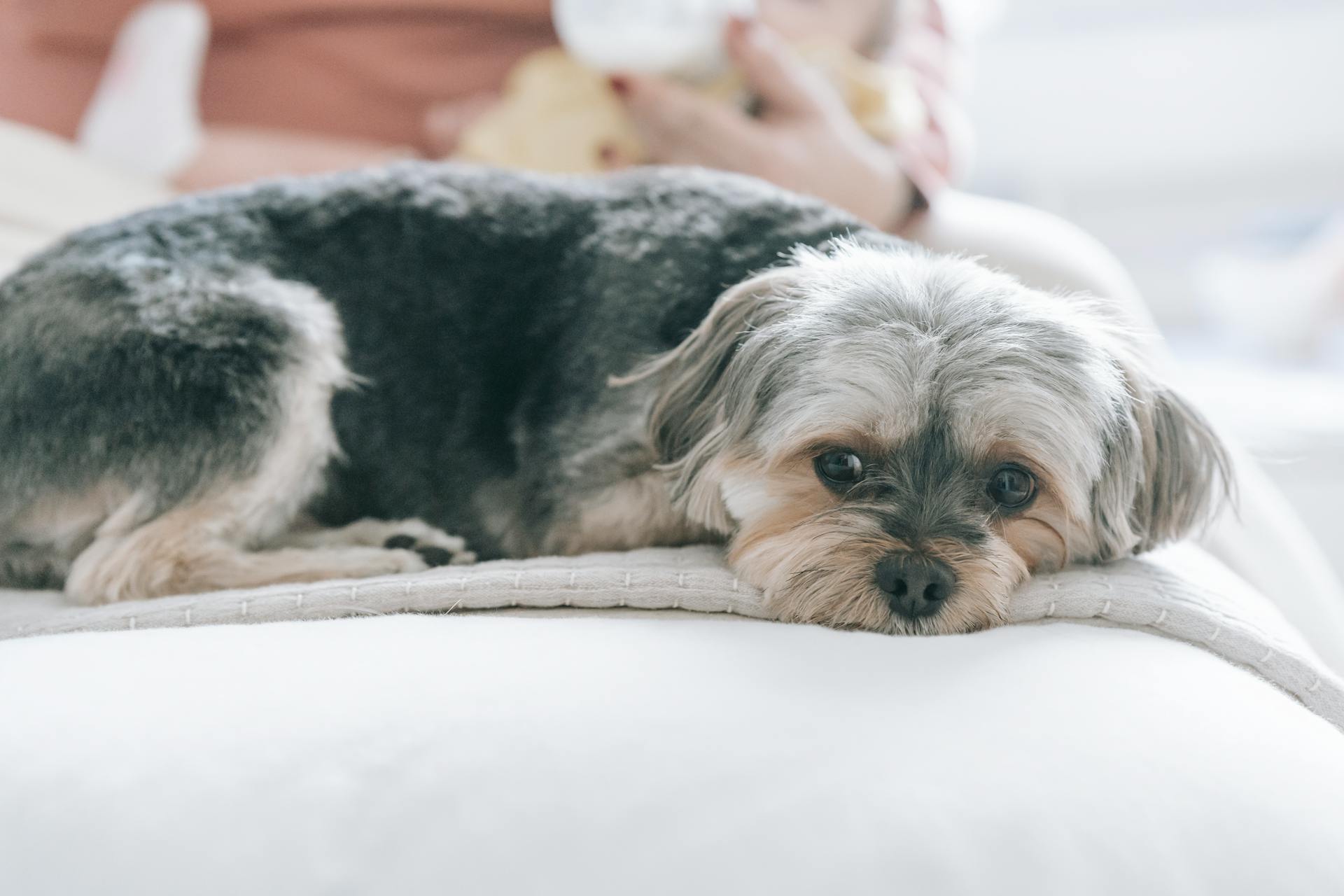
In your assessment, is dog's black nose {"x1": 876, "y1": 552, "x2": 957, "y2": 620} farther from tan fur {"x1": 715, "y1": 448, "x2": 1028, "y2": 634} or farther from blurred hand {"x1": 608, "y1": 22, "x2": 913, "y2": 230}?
blurred hand {"x1": 608, "y1": 22, "x2": 913, "y2": 230}

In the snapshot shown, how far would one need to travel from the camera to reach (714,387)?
1.60m

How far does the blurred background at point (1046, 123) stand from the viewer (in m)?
2.65

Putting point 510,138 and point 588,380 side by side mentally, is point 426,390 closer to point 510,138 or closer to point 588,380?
point 588,380

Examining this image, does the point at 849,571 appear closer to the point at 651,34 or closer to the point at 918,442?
the point at 918,442

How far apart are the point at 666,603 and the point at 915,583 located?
Result: 313mm

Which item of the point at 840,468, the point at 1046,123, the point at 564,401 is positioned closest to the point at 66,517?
the point at 564,401

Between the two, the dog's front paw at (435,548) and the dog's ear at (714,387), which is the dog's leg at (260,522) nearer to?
the dog's front paw at (435,548)

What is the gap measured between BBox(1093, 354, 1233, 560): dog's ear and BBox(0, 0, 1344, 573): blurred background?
368mm

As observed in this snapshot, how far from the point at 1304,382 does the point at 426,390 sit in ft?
9.70

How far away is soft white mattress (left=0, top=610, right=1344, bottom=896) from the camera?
0.86 metres

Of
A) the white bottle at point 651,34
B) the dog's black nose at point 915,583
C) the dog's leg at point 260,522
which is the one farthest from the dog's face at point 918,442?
the white bottle at point 651,34

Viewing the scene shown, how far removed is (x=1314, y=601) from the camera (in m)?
1.87

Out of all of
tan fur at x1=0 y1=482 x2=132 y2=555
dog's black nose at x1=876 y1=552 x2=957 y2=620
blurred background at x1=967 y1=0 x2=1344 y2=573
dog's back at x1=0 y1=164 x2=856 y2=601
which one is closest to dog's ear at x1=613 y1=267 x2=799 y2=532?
dog's back at x1=0 y1=164 x2=856 y2=601

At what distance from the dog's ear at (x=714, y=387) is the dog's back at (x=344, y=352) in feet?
0.38
